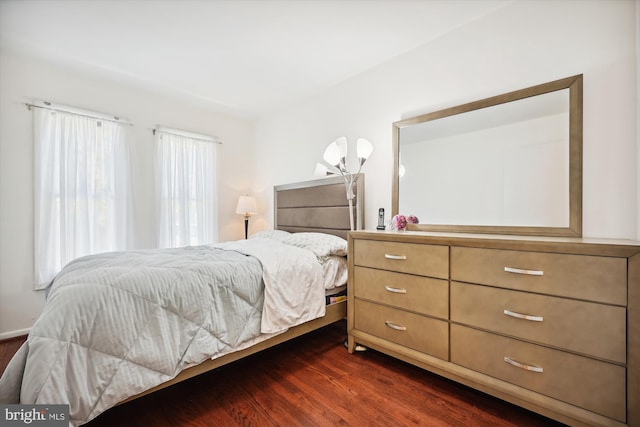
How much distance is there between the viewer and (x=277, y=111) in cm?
379

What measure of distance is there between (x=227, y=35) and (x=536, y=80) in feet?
7.29

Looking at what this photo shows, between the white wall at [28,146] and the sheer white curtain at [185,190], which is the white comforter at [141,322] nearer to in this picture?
the white wall at [28,146]

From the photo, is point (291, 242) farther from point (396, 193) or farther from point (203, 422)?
point (203, 422)

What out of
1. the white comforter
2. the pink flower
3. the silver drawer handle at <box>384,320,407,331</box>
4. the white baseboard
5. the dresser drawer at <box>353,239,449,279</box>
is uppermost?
the pink flower

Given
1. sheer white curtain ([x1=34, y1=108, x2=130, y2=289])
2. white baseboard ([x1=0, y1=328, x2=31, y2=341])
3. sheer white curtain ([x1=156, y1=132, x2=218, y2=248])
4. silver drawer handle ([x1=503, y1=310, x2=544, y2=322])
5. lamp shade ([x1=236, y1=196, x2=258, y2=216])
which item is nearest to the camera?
silver drawer handle ([x1=503, y1=310, x2=544, y2=322])

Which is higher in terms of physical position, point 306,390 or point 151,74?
point 151,74

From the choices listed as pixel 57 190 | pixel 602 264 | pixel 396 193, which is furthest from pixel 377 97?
pixel 57 190

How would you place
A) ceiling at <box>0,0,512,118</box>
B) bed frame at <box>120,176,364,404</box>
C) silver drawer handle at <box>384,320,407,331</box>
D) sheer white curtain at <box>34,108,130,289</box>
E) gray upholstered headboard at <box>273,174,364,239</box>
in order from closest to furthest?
1. silver drawer handle at <box>384,320,407,331</box>
2. ceiling at <box>0,0,512,118</box>
3. bed frame at <box>120,176,364,404</box>
4. sheer white curtain at <box>34,108,130,289</box>
5. gray upholstered headboard at <box>273,174,364,239</box>

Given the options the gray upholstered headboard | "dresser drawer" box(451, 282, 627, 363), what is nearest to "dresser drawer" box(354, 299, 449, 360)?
"dresser drawer" box(451, 282, 627, 363)

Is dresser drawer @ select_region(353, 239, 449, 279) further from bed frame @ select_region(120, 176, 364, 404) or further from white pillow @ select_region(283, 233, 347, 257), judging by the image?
bed frame @ select_region(120, 176, 364, 404)

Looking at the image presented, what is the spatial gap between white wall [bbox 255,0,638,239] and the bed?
1.10 meters

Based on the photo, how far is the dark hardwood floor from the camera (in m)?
1.39

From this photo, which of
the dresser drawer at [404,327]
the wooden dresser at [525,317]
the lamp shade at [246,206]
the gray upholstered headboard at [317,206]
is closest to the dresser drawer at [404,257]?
the wooden dresser at [525,317]

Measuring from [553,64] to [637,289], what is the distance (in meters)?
1.37
